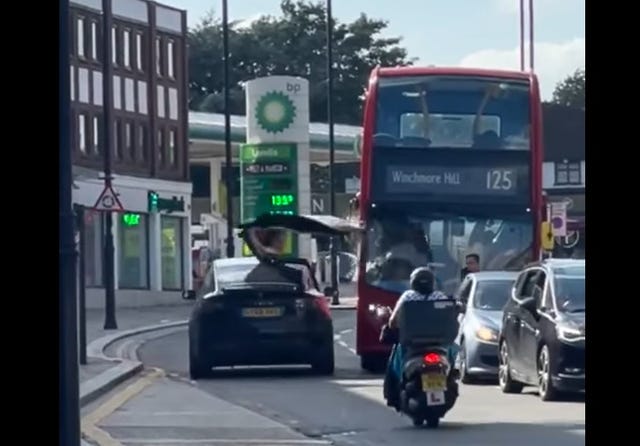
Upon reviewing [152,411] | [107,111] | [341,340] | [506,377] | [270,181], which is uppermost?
[107,111]

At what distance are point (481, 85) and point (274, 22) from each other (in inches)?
2485

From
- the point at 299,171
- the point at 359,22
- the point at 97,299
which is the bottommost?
the point at 97,299

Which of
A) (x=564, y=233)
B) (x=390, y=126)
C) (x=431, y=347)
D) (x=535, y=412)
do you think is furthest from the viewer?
(x=564, y=233)

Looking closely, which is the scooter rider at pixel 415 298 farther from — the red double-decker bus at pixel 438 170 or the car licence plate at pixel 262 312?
the red double-decker bus at pixel 438 170

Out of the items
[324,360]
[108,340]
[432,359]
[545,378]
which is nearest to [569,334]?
[545,378]

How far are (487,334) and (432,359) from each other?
6.71m

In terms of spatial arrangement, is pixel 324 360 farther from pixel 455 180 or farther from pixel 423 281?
pixel 423 281

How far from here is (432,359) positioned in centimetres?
1834

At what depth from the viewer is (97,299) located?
60.3 meters

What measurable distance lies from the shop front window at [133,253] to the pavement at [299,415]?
121 ft

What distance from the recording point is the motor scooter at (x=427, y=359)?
18.2 m

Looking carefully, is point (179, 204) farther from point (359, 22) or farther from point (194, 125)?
point (359, 22)

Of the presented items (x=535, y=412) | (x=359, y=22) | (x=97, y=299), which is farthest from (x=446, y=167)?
(x=359, y=22)
